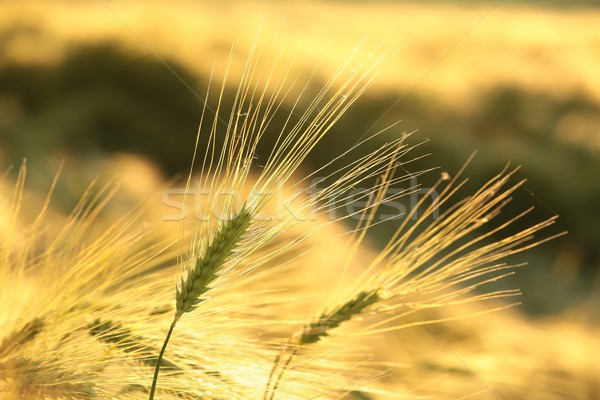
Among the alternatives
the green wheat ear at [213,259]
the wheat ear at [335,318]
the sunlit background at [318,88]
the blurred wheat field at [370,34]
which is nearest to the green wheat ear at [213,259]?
the green wheat ear at [213,259]

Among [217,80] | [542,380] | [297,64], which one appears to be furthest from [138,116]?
[542,380]

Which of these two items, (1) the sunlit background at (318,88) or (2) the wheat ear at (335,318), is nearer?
(2) the wheat ear at (335,318)

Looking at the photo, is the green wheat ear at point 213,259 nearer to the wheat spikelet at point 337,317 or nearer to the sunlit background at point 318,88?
the wheat spikelet at point 337,317

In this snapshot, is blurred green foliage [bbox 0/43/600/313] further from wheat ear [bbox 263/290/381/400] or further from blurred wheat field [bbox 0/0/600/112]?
wheat ear [bbox 263/290/381/400]

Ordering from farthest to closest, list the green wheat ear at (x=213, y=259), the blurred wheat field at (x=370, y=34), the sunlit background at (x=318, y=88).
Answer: the blurred wheat field at (x=370, y=34)
the sunlit background at (x=318, y=88)
the green wheat ear at (x=213, y=259)

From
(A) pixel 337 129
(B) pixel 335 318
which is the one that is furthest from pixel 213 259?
(A) pixel 337 129

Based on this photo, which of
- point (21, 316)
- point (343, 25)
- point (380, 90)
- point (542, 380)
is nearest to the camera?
point (21, 316)

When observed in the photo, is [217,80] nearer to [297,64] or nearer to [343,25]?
[297,64]
